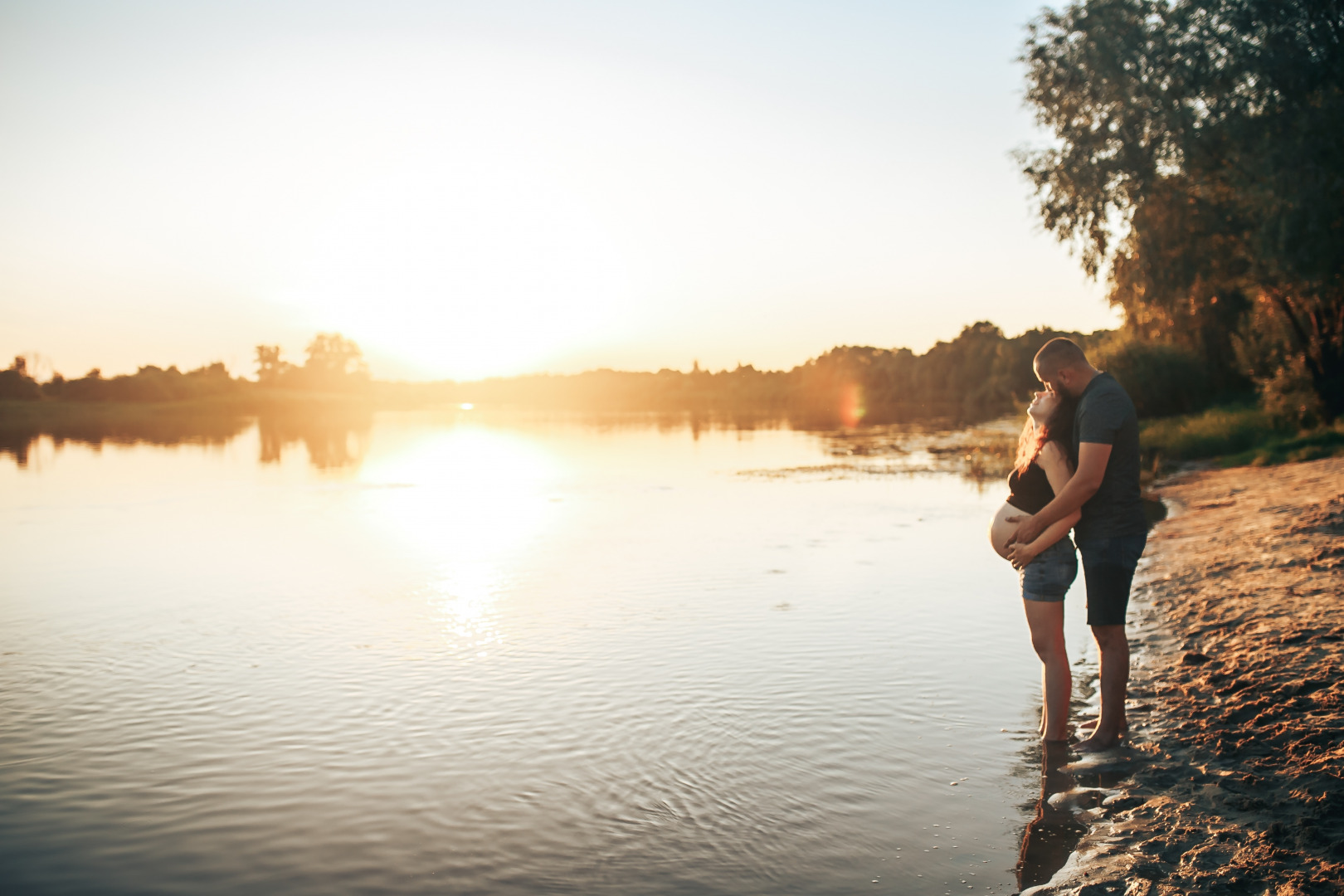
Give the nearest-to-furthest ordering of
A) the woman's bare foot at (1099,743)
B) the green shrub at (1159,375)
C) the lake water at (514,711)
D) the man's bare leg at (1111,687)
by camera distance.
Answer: the lake water at (514,711)
the man's bare leg at (1111,687)
the woman's bare foot at (1099,743)
the green shrub at (1159,375)

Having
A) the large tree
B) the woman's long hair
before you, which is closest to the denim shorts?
the woman's long hair

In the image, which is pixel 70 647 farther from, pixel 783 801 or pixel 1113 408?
pixel 1113 408

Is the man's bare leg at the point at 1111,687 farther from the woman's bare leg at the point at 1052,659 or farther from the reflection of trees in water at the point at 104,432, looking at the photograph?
the reflection of trees in water at the point at 104,432

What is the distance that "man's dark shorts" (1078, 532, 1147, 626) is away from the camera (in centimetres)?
607

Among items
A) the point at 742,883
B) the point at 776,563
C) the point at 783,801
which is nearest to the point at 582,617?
the point at 776,563

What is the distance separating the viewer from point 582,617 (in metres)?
11.9

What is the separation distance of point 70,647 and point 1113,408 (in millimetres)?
10712

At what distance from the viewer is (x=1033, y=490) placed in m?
6.41

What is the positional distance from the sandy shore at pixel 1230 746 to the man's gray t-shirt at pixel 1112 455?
1.54 m

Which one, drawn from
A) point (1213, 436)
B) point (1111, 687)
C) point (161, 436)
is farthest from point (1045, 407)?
point (161, 436)

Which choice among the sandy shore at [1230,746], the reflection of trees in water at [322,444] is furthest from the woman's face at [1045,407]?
the reflection of trees in water at [322,444]

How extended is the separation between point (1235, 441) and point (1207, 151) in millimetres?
9991

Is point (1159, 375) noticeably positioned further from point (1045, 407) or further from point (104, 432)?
point (104, 432)

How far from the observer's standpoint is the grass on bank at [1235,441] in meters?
23.0
